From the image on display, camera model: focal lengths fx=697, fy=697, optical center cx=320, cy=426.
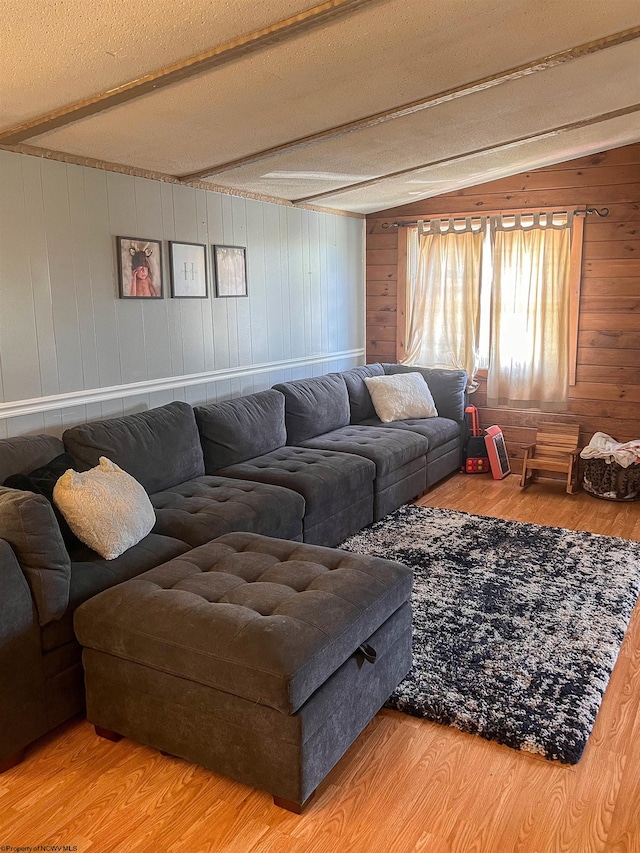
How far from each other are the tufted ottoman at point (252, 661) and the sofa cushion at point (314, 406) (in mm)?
2245

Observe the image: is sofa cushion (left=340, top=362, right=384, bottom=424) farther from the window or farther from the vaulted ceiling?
the vaulted ceiling

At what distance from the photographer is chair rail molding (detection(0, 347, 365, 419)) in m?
3.28

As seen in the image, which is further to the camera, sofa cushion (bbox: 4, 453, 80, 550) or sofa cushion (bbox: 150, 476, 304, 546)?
sofa cushion (bbox: 150, 476, 304, 546)

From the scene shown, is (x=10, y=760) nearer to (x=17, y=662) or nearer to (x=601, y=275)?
(x=17, y=662)

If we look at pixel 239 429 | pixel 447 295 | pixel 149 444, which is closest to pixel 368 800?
pixel 149 444

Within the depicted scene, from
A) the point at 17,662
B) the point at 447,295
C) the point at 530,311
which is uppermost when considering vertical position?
the point at 447,295

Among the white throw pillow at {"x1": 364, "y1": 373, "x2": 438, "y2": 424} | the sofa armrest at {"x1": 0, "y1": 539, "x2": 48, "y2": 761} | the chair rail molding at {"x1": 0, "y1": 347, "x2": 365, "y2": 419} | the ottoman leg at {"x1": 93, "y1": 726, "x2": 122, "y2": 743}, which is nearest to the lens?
the sofa armrest at {"x1": 0, "y1": 539, "x2": 48, "y2": 761}

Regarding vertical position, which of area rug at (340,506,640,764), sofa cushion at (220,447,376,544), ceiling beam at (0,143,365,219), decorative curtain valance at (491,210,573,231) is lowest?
area rug at (340,506,640,764)

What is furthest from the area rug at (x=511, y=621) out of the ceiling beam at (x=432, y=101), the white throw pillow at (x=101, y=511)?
the ceiling beam at (x=432, y=101)

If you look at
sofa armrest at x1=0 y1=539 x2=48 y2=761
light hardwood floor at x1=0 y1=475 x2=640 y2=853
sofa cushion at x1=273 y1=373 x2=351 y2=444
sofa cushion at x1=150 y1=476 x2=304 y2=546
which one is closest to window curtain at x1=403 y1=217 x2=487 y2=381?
sofa cushion at x1=273 y1=373 x2=351 y2=444

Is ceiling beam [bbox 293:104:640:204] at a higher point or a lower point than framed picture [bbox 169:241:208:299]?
higher

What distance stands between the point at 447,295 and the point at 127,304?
2.90m

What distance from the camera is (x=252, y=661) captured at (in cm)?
192

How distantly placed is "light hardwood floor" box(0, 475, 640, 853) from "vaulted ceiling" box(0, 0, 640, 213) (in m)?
2.24
